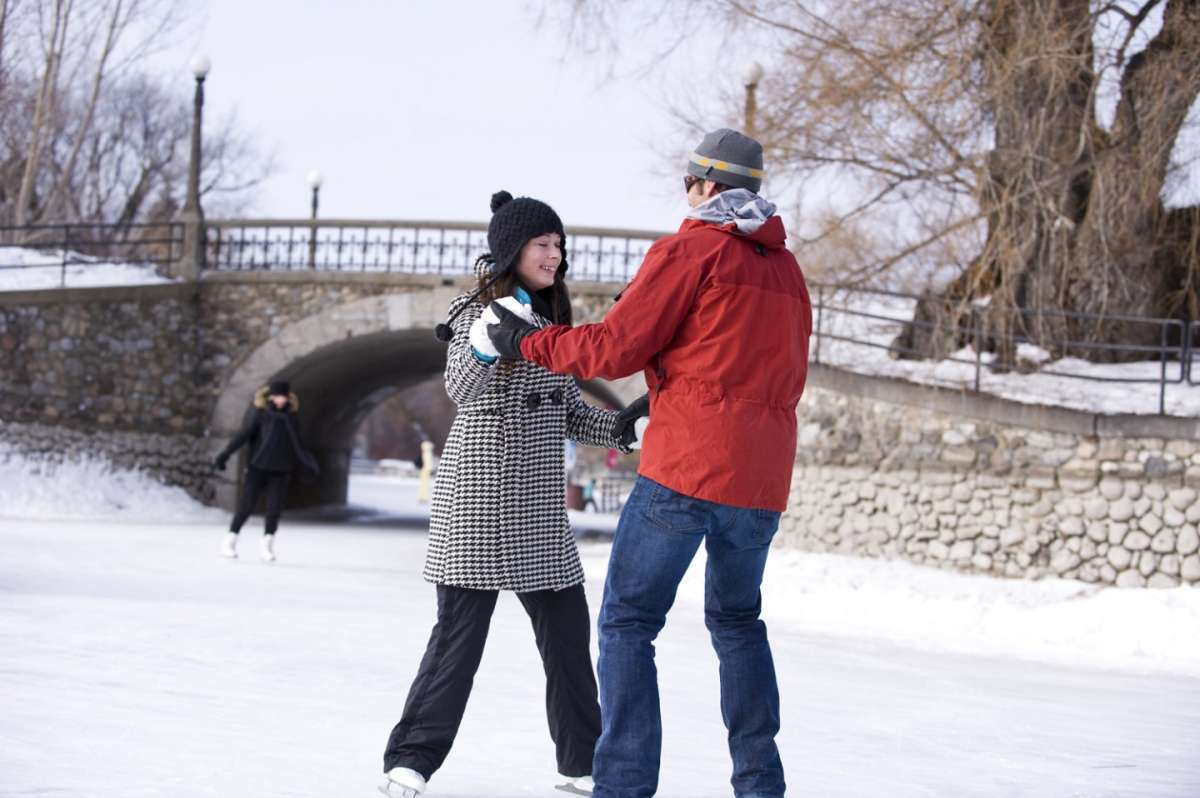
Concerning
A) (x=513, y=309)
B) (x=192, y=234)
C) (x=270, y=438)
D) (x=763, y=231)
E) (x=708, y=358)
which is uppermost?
(x=192, y=234)

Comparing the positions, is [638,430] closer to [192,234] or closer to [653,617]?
[653,617]

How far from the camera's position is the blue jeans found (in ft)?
9.75

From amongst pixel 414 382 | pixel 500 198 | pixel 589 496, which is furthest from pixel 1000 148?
pixel 589 496

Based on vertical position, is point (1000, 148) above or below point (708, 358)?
above

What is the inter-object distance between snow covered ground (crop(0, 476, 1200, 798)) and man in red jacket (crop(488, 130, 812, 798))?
2.00 feet

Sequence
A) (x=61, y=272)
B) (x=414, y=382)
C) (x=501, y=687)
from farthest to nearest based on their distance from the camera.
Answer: (x=414, y=382) → (x=61, y=272) → (x=501, y=687)

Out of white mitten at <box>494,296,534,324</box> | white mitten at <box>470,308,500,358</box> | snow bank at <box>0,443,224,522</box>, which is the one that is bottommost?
snow bank at <box>0,443,224,522</box>

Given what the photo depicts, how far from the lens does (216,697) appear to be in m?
4.59

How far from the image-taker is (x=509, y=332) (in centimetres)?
322

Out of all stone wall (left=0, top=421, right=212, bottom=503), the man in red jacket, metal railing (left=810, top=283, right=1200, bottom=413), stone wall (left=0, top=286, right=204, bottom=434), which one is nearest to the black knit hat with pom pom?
the man in red jacket

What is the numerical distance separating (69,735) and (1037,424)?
9693 millimetres

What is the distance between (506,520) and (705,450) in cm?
66

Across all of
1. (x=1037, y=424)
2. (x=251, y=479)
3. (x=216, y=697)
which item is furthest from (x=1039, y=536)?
(x=216, y=697)

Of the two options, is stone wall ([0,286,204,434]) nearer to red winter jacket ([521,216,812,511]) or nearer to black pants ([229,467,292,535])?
black pants ([229,467,292,535])
